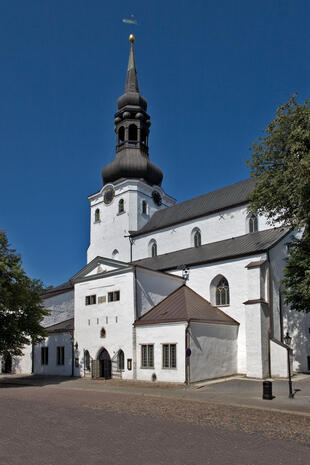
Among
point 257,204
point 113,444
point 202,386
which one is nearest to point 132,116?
point 257,204

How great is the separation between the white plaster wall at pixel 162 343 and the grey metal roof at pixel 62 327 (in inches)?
313

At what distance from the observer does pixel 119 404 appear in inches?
666

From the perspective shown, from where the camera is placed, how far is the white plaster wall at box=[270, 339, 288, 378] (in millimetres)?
25422

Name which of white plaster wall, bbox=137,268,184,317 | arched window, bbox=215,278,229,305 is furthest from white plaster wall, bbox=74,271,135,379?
arched window, bbox=215,278,229,305

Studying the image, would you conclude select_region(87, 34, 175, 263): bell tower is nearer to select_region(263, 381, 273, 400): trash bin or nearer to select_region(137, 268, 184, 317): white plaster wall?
select_region(137, 268, 184, 317): white plaster wall

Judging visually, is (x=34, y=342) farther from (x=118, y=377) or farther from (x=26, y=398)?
(x=26, y=398)

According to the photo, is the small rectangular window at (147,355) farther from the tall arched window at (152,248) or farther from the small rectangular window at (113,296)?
the tall arched window at (152,248)

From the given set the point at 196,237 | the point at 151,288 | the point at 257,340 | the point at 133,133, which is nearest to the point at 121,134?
the point at 133,133

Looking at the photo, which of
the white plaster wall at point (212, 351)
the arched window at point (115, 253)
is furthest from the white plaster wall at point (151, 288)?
the arched window at point (115, 253)

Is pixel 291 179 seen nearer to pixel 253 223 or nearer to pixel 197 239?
pixel 253 223

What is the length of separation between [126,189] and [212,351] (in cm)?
2095

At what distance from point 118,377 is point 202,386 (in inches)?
278

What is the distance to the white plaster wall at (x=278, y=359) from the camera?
2542cm

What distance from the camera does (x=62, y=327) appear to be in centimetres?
3469
